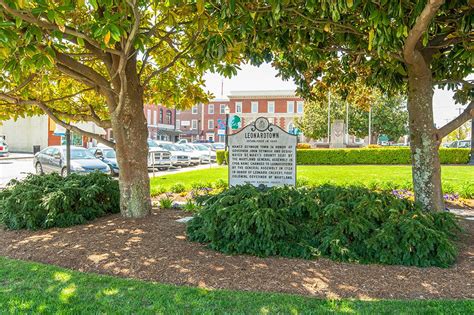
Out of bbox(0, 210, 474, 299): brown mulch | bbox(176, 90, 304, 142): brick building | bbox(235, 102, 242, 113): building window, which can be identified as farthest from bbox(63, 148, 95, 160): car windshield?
bbox(235, 102, 242, 113): building window

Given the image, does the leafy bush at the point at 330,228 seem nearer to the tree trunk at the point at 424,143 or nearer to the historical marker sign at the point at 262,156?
the tree trunk at the point at 424,143

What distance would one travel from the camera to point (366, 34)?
6145 millimetres

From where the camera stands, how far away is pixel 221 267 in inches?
179

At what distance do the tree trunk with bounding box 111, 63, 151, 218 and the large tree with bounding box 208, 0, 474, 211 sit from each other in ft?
7.04

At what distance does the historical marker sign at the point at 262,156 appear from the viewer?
7051 millimetres

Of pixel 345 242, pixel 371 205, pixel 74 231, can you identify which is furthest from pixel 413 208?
pixel 74 231

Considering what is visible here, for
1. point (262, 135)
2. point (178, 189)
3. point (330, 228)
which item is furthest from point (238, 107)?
point (330, 228)

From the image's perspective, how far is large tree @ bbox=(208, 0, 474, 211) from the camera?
4.52m

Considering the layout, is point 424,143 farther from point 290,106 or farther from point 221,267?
point 290,106

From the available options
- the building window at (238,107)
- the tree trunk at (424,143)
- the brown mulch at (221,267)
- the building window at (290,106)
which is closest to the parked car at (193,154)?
the brown mulch at (221,267)

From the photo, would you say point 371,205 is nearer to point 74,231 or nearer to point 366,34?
point 366,34

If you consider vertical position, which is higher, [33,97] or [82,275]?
[33,97]

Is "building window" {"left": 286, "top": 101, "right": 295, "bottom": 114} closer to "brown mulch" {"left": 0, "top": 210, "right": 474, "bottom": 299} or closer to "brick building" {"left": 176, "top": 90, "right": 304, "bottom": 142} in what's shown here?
"brick building" {"left": 176, "top": 90, "right": 304, "bottom": 142}

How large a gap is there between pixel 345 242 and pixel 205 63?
3.24m
